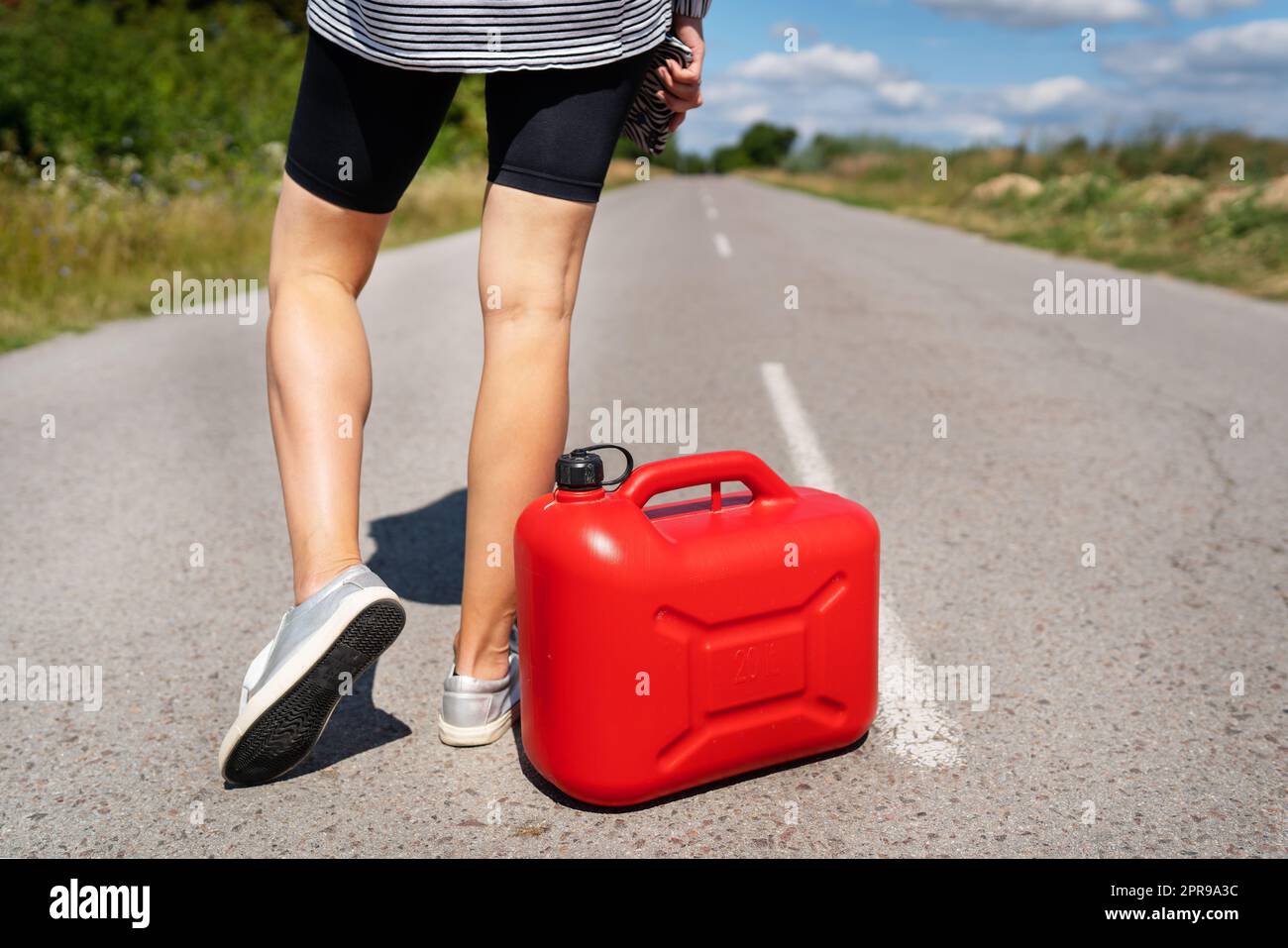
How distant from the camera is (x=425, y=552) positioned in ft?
9.16

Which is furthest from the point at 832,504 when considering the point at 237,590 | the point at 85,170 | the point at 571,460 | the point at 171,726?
the point at 85,170

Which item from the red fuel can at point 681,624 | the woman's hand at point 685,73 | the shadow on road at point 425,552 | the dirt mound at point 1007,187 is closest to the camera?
the red fuel can at point 681,624

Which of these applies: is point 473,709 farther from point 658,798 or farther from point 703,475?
point 703,475

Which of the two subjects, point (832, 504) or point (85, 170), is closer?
point (832, 504)

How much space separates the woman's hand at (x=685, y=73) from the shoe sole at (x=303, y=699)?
37.7 inches

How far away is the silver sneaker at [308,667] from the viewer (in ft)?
5.18

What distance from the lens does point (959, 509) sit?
3121 mm

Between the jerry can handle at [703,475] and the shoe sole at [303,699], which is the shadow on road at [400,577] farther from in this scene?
the jerry can handle at [703,475]

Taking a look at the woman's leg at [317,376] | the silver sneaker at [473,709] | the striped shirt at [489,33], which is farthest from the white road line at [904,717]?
the striped shirt at [489,33]

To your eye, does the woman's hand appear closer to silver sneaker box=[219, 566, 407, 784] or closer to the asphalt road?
silver sneaker box=[219, 566, 407, 784]

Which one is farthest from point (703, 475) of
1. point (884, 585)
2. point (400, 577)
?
point (400, 577)

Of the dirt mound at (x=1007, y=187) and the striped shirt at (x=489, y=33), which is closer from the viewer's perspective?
the striped shirt at (x=489, y=33)
